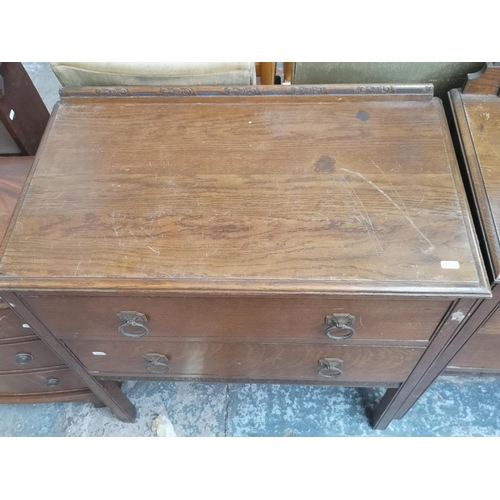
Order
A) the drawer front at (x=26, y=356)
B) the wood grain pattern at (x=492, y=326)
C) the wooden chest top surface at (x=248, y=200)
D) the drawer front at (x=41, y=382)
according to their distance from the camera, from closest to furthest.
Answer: the wooden chest top surface at (x=248, y=200) → the wood grain pattern at (x=492, y=326) → the drawer front at (x=26, y=356) → the drawer front at (x=41, y=382)

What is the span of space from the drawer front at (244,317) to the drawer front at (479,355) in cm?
18

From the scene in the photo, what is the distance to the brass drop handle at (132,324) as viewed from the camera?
33.4 inches

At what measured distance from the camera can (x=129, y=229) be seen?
2.67 ft

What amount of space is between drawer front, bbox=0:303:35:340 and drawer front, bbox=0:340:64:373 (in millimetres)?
39

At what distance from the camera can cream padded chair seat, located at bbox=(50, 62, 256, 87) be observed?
3.25ft

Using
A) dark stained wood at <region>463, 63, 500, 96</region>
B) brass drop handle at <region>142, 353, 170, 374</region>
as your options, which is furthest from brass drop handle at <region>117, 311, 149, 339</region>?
dark stained wood at <region>463, 63, 500, 96</region>

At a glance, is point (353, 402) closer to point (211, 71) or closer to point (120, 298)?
point (120, 298)

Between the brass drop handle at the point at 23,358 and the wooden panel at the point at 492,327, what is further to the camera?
the brass drop handle at the point at 23,358

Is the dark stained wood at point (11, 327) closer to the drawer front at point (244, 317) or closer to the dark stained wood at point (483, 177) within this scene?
the drawer front at point (244, 317)

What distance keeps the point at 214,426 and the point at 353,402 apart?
0.46 meters

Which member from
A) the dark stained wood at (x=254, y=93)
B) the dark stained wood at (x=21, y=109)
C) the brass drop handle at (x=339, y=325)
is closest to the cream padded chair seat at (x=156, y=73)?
the dark stained wood at (x=254, y=93)

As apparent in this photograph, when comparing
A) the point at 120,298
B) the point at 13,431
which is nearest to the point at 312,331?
the point at 120,298

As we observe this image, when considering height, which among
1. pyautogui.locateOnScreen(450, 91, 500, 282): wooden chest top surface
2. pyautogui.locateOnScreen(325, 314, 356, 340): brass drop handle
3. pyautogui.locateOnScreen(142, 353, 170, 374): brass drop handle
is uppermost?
pyautogui.locateOnScreen(450, 91, 500, 282): wooden chest top surface

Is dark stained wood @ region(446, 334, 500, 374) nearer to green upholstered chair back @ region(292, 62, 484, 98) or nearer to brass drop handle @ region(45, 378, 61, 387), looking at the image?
green upholstered chair back @ region(292, 62, 484, 98)
